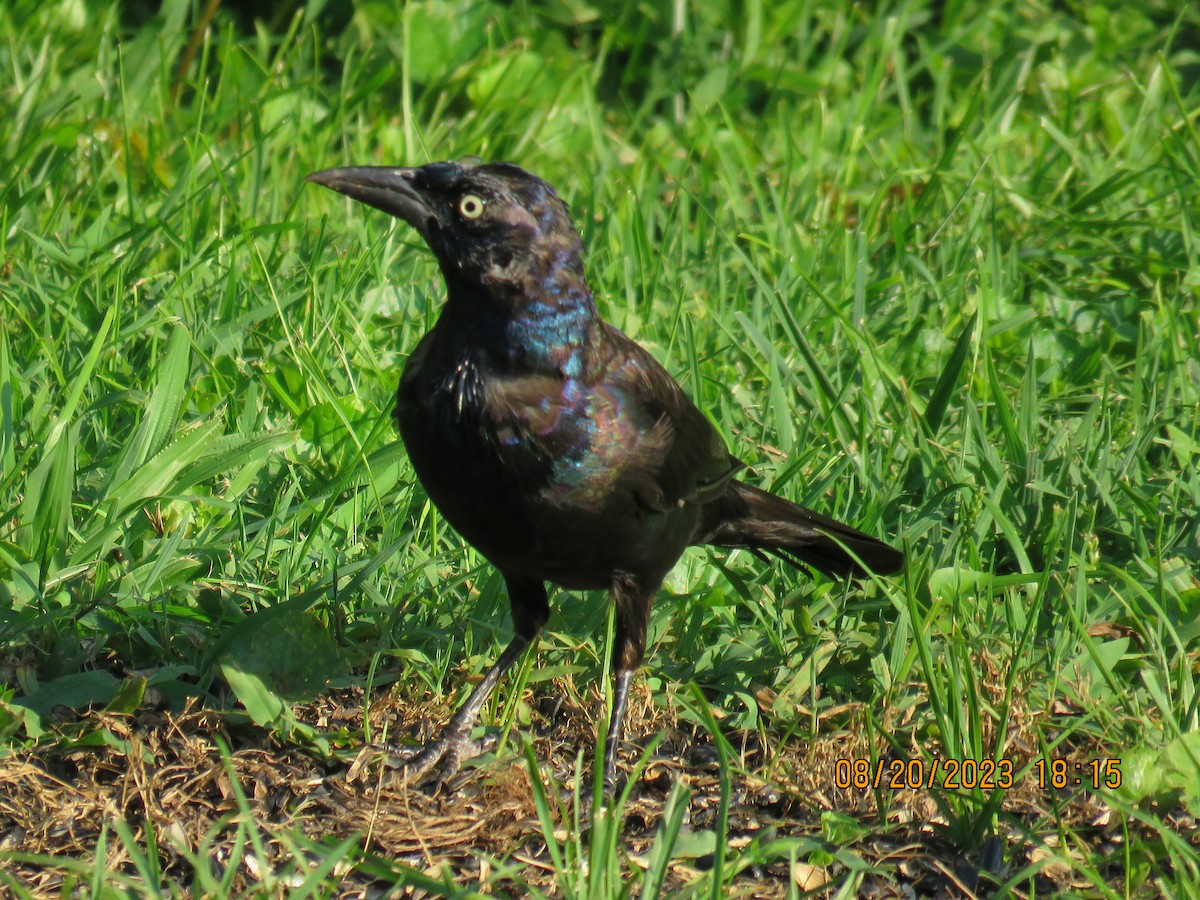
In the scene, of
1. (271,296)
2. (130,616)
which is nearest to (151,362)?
(271,296)

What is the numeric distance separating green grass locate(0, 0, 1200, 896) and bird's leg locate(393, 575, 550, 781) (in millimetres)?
66

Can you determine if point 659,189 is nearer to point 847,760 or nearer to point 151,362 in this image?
point 151,362

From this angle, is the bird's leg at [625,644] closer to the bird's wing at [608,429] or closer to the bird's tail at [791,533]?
the bird's wing at [608,429]

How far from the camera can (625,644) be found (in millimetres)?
3270

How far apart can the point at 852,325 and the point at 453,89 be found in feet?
7.90

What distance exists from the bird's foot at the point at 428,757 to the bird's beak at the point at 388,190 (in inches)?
42.8

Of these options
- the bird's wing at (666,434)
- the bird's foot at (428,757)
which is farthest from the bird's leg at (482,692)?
the bird's wing at (666,434)

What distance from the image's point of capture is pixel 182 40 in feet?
19.9

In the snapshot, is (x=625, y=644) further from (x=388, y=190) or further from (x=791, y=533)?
(x=388, y=190)

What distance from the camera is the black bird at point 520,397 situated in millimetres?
2904

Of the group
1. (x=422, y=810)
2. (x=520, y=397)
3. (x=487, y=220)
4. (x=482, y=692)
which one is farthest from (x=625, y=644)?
(x=487, y=220)

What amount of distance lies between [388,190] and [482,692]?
1119 mm

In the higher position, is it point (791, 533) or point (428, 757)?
point (791, 533)
